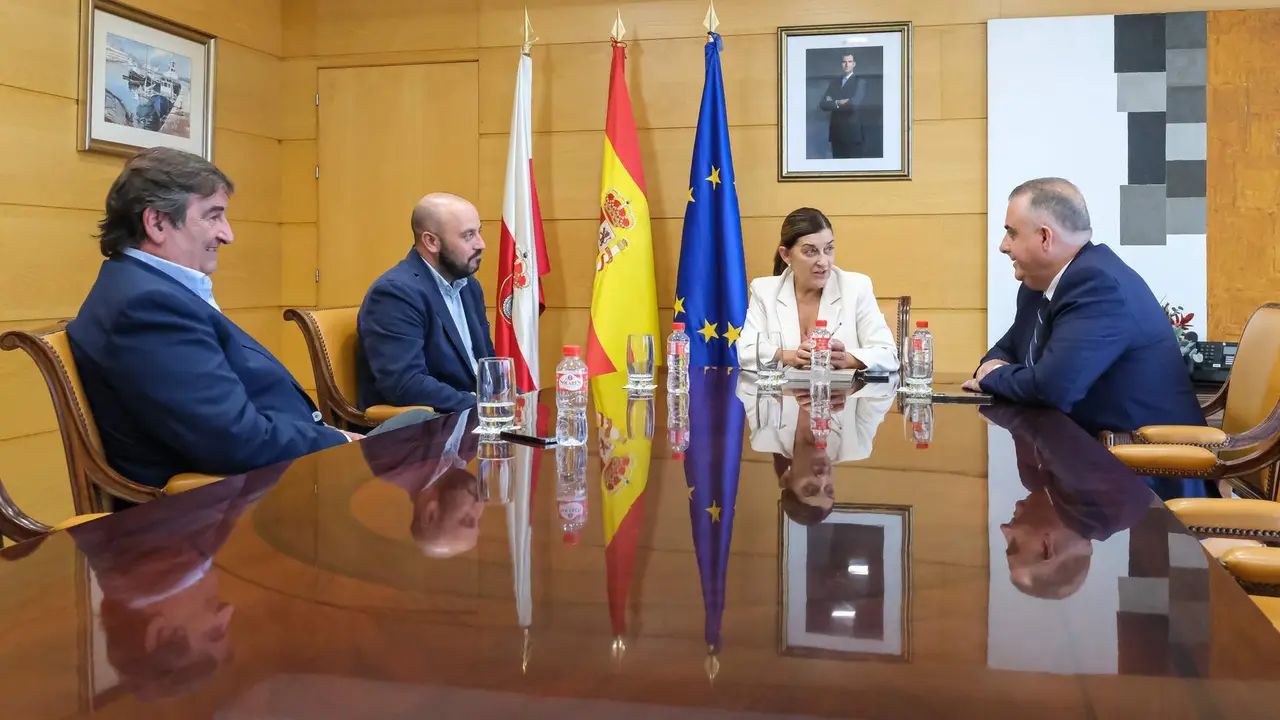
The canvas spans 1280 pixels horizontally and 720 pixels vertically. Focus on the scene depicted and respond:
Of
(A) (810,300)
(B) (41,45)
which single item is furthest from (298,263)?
(A) (810,300)

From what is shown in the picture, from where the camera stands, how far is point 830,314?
398 cm

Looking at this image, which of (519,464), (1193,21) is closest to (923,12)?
(1193,21)

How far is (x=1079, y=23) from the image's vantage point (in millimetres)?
4789

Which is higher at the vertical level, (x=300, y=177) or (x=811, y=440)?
(x=300, y=177)

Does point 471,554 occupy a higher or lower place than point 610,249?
lower

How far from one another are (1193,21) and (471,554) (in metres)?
4.96

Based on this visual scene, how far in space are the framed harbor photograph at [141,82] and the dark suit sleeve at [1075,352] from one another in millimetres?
3962

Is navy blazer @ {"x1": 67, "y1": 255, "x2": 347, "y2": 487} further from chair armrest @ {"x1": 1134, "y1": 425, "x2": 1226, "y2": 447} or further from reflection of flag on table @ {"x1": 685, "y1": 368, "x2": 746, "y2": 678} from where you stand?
chair armrest @ {"x1": 1134, "y1": 425, "x2": 1226, "y2": 447}

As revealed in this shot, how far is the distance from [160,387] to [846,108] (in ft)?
12.6

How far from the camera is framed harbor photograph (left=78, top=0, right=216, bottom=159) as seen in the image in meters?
4.43

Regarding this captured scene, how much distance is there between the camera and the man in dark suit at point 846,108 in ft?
16.5

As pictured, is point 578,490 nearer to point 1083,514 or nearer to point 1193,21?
point 1083,514

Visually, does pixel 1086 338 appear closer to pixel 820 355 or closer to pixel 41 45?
pixel 820 355

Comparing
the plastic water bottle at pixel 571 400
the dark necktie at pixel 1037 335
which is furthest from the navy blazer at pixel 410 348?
the dark necktie at pixel 1037 335
